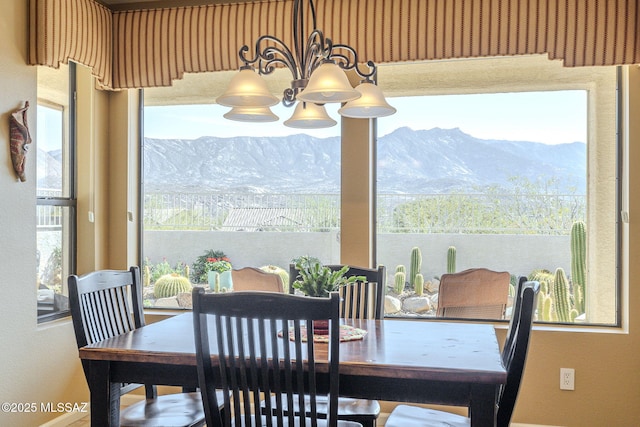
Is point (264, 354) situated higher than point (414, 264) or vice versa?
point (414, 264)

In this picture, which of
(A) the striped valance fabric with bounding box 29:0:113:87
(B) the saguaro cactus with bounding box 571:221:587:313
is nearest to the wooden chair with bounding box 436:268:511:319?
(B) the saguaro cactus with bounding box 571:221:587:313

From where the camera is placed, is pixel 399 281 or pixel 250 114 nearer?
pixel 250 114

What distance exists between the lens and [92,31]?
3643 mm

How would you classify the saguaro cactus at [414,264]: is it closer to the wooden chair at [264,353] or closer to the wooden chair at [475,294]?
the wooden chair at [475,294]

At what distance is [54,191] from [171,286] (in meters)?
0.98

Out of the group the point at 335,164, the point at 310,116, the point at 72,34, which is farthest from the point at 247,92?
the point at 72,34

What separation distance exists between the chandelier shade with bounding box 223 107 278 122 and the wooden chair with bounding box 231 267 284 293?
4.54ft

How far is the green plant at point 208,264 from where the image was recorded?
400 cm

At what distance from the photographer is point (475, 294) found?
3.60 m

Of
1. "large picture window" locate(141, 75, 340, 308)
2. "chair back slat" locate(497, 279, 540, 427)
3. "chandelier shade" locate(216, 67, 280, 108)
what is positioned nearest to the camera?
"chair back slat" locate(497, 279, 540, 427)

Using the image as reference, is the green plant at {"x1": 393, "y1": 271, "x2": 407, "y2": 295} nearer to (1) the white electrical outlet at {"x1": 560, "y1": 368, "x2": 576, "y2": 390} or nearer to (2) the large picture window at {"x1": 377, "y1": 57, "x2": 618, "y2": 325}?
(2) the large picture window at {"x1": 377, "y1": 57, "x2": 618, "y2": 325}

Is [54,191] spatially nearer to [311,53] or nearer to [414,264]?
[311,53]

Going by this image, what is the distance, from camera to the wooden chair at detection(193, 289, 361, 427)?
1.80 metres

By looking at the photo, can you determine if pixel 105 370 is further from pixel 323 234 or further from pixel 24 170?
pixel 323 234
